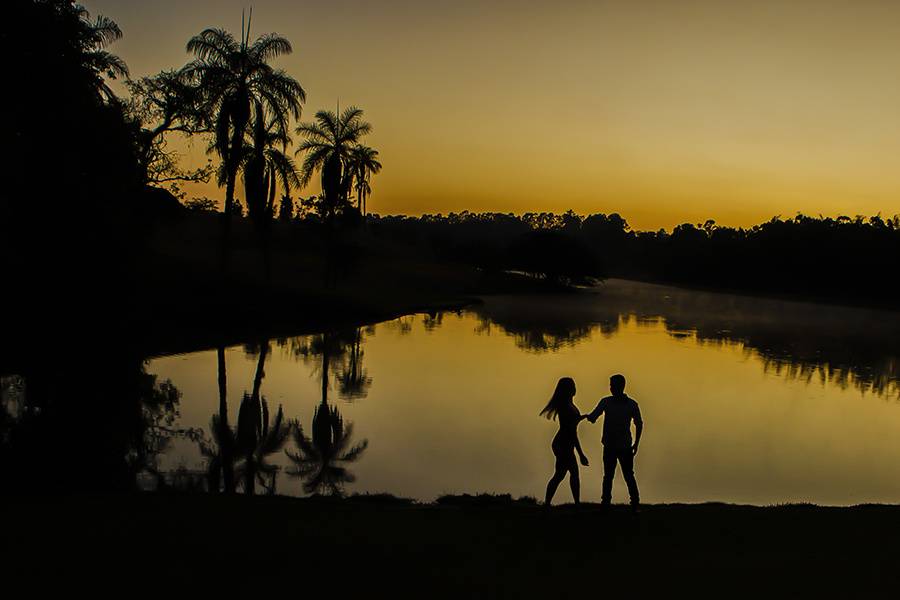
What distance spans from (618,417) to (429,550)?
338 cm

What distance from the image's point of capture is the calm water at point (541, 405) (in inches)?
608

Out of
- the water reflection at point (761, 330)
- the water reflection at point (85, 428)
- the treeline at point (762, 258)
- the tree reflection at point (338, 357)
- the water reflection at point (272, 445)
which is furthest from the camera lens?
the treeline at point (762, 258)

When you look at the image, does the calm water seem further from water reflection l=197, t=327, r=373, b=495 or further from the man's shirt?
the man's shirt

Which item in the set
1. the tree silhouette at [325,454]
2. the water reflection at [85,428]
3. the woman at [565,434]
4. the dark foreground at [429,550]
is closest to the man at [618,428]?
the woman at [565,434]

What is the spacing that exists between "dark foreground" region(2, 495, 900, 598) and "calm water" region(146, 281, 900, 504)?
3364 mm

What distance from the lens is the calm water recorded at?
50.6 feet

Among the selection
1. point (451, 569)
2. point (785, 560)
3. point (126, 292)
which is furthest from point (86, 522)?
point (126, 292)

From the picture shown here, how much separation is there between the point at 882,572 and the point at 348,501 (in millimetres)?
7475

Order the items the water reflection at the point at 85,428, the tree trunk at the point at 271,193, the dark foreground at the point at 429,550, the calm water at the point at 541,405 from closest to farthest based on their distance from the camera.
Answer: the dark foreground at the point at 429,550 → the water reflection at the point at 85,428 → the calm water at the point at 541,405 → the tree trunk at the point at 271,193

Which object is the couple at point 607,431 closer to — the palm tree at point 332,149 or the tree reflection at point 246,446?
the tree reflection at point 246,446

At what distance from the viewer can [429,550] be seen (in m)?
9.05

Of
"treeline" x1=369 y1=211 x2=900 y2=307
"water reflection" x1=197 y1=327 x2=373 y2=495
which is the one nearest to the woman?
"water reflection" x1=197 y1=327 x2=373 y2=495

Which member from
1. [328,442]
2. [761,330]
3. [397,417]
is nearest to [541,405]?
[397,417]

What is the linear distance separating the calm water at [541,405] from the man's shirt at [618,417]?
3.27m
